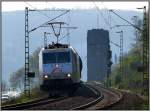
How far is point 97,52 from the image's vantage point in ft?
327

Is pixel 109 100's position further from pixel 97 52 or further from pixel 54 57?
pixel 97 52

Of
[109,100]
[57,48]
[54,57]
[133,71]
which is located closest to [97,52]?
[133,71]

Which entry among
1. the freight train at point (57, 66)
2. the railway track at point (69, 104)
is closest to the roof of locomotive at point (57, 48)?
the freight train at point (57, 66)

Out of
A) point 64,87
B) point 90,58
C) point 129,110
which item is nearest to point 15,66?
point 90,58

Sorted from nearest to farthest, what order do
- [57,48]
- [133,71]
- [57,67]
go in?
[57,67]
[57,48]
[133,71]

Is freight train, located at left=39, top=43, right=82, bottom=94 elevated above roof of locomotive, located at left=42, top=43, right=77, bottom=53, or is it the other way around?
roof of locomotive, located at left=42, top=43, right=77, bottom=53

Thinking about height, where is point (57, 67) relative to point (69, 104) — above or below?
above

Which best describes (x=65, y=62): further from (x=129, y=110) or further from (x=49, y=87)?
(x=129, y=110)

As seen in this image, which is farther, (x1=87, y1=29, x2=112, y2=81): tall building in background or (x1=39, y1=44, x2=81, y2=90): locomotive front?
(x1=87, y1=29, x2=112, y2=81): tall building in background

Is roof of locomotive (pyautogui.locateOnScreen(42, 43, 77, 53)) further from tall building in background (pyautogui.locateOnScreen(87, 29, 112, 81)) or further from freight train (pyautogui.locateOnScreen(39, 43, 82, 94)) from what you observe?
tall building in background (pyautogui.locateOnScreen(87, 29, 112, 81))

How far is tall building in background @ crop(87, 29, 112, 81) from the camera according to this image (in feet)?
306

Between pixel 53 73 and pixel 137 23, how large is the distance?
31464mm

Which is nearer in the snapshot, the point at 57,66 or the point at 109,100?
the point at 109,100

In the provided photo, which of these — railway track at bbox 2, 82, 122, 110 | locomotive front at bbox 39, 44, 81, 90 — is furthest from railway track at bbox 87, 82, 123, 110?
locomotive front at bbox 39, 44, 81, 90
